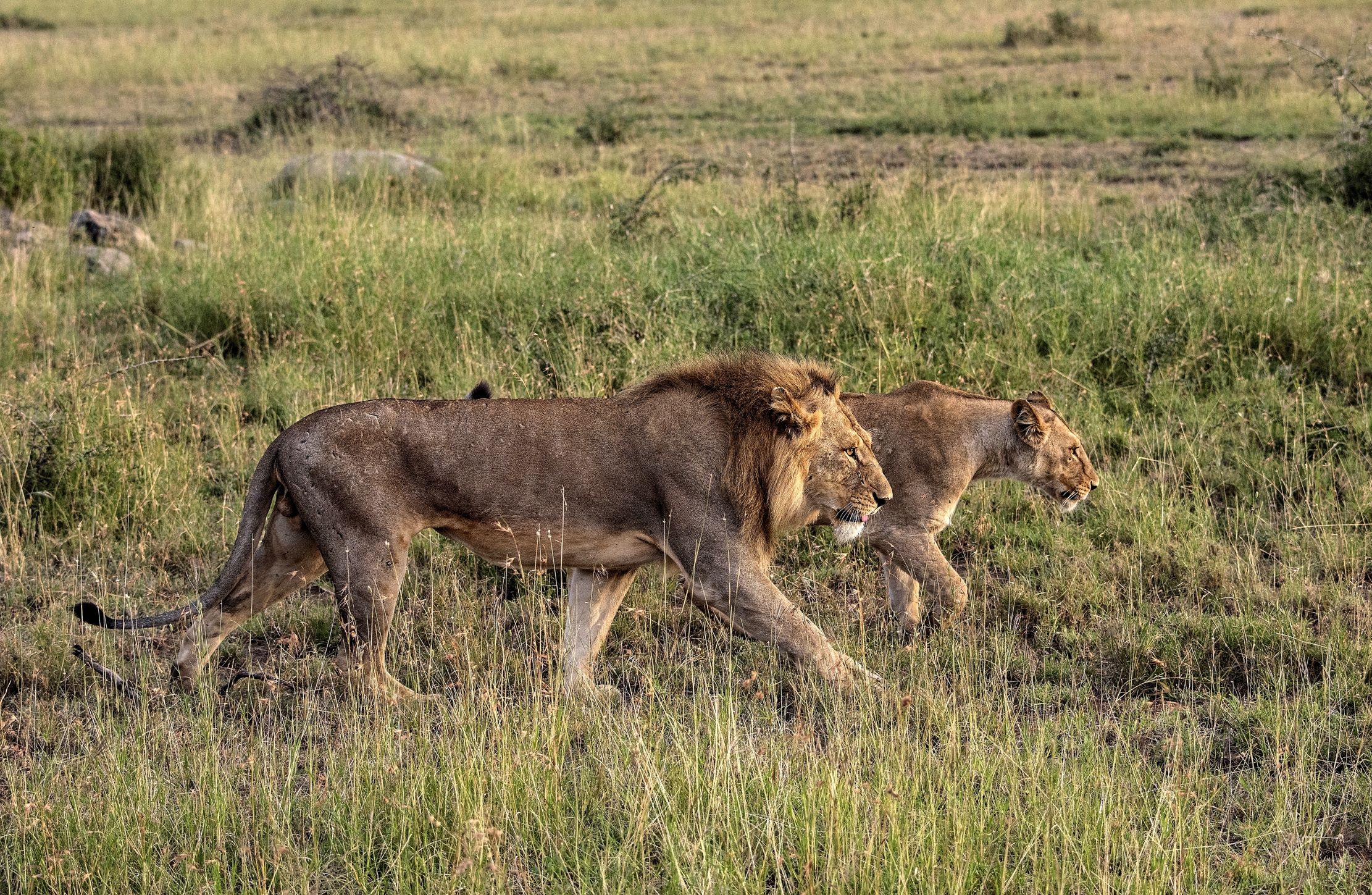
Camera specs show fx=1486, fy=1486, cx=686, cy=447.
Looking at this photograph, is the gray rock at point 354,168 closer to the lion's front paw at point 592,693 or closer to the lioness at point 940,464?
the lioness at point 940,464

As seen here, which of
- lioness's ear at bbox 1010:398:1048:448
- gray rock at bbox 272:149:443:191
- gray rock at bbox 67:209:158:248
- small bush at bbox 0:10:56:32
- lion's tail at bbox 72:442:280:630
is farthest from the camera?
small bush at bbox 0:10:56:32

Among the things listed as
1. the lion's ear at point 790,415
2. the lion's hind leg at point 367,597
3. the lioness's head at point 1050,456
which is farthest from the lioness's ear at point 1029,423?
the lion's hind leg at point 367,597

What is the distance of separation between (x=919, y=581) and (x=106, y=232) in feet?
22.5

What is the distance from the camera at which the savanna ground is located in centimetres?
339

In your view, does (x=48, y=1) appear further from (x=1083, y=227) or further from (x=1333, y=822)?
(x=1333, y=822)

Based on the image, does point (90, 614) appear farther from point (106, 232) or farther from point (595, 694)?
point (106, 232)

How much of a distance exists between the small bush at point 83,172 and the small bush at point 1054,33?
46.2ft

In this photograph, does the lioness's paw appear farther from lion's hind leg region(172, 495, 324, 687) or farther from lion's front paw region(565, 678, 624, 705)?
lion's hind leg region(172, 495, 324, 687)

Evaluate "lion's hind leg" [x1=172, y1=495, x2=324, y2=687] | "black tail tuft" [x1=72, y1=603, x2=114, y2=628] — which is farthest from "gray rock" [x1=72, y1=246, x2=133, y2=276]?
"black tail tuft" [x1=72, y1=603, x2=114, y2=628]

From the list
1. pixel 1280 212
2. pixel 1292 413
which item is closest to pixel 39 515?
pixel 1292 413

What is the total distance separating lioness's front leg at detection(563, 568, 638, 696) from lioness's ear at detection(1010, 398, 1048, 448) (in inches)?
59.8

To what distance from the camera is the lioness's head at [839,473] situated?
15.0ft

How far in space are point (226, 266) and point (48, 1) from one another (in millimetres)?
37355

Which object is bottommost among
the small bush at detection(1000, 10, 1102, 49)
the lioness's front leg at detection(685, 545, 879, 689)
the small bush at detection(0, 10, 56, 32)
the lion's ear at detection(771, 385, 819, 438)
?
the lioness's front leg at detection(685, 545, 879, 689)
